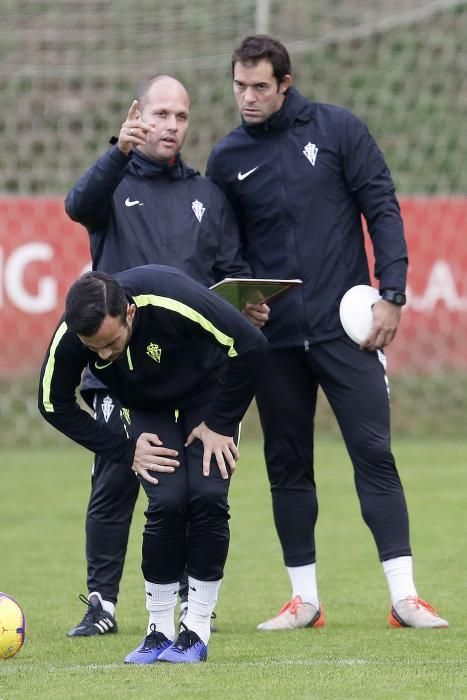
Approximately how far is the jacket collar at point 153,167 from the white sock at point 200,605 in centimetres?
169

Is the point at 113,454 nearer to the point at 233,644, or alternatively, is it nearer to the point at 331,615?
the point at 233,644

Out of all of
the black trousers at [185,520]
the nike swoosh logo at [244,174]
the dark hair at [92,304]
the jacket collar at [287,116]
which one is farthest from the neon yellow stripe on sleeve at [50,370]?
the jacket collar at [287,116]

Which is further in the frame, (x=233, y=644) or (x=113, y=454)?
(x=233, y=644)

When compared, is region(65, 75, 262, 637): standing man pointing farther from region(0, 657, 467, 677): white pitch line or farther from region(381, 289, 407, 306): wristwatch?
region(0, 657, 467, 677): white pitch line

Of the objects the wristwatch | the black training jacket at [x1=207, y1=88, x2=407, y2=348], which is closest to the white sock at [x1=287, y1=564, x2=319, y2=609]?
the black training jacket at [x1=207, y1=88, x2=407, y2=348]

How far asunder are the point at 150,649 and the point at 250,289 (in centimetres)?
137

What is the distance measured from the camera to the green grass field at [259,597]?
13.9 ft

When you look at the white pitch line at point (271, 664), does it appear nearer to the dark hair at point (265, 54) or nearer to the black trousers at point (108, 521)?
the black trousers at point (108, 521)

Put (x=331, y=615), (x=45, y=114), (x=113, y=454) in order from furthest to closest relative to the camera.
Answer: (x=45, y=114), (x=331, y=615), (x=113, y=454)

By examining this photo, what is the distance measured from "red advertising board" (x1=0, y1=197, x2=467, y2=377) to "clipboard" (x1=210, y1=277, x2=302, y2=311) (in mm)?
6428

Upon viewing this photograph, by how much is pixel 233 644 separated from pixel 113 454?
892 mm

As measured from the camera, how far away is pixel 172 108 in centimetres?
551

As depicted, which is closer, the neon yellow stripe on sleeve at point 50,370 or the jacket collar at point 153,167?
the neon yellow stripe on sleeve at point 50,370

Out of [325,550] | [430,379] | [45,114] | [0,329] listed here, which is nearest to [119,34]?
[45,114]
